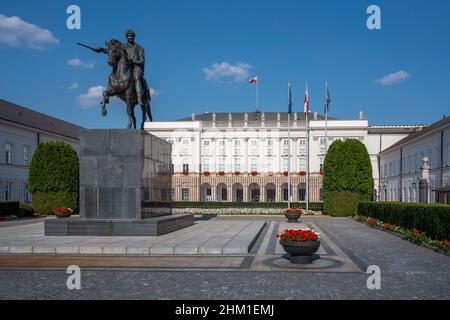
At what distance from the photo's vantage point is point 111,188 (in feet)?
53.3

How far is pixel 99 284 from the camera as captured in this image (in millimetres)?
8977

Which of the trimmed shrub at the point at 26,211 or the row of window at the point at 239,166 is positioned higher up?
the row of window at the point at 239,166

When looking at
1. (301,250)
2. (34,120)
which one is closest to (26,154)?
(34,120)

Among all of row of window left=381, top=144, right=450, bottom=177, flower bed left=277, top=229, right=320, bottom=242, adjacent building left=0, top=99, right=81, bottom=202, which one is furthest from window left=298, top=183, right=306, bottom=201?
flower bed left=277, top=229, right=320, bottom=242

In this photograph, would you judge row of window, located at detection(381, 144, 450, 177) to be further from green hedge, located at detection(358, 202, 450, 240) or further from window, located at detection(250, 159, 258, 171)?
window, located at detection(250, 159, 258, 171)

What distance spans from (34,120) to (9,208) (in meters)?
23.8

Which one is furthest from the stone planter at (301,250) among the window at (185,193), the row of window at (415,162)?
the window at (185,193)

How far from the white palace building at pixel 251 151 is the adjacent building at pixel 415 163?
6897mm

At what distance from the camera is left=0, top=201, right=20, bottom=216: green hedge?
3142 cm

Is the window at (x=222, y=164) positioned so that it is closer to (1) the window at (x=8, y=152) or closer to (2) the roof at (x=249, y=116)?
(2) the roof at (x=249, y=116)

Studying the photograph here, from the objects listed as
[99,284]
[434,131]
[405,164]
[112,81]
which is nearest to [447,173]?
[434,131]

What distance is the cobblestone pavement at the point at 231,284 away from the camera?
8040 mm

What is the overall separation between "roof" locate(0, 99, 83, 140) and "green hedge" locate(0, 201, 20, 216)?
14.2 m

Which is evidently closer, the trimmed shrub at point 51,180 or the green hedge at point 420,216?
the green hedge at point 420,216
